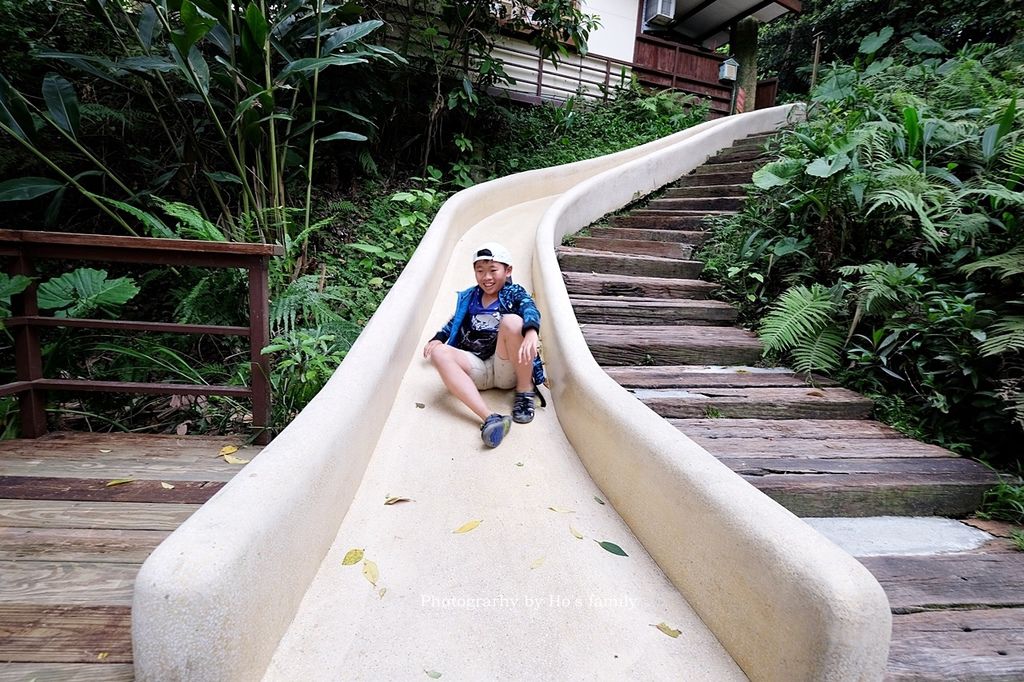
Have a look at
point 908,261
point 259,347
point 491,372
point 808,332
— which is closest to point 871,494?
point 808,332

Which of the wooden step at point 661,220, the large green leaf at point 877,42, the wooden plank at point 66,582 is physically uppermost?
the large green leaf at point 877,42

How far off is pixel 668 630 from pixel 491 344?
1.66 m

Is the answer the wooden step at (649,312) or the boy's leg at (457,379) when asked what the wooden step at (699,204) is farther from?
the boy's leg at (457,379)

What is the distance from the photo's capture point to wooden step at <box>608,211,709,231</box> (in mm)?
5168

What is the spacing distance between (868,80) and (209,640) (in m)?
8.08

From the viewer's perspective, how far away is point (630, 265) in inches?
176

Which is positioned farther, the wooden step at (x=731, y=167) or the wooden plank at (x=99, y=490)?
the wooden step at (x=731, y=167)

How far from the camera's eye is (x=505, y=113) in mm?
7422

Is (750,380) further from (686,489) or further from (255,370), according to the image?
(255,370)

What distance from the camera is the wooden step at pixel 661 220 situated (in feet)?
17.0

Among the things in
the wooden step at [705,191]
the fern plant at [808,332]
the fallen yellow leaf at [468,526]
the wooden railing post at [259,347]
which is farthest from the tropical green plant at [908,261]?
the wooden railing post at [259,347]

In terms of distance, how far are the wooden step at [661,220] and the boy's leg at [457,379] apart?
366 centimetres

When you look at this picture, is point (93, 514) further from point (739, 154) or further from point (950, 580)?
point (739, 154)

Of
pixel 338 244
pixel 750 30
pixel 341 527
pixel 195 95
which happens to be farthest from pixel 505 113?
pixel 750 30
